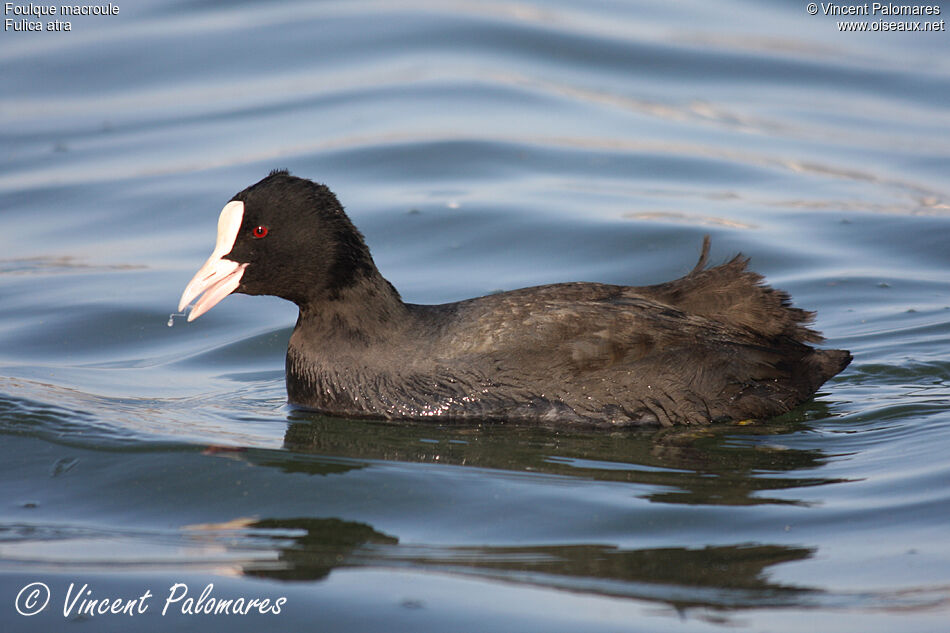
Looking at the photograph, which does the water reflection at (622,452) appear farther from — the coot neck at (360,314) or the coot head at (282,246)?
the coot head at (282,246)

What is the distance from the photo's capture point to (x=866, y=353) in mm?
7562

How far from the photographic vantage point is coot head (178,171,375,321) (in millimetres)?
6395

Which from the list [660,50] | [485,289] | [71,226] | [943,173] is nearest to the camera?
[485,289]

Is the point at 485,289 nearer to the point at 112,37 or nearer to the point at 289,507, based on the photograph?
the point at 289,507

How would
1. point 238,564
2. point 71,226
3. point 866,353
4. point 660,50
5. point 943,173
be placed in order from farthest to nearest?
1. point 660,50
2. point 943,173
3. point 71,226
4. point 866,353
5. point 238,564

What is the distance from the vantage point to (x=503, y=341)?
6.21 meters

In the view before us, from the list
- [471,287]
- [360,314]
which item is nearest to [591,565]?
[360,314]

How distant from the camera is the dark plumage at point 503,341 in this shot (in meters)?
6.21

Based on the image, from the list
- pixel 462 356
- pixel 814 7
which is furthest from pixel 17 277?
pixel 814 7

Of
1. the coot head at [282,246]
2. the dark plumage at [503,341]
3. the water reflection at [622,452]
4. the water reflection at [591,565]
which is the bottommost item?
the water reflection at [591,565]

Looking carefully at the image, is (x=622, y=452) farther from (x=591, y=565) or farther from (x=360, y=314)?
(x=360, y=314)

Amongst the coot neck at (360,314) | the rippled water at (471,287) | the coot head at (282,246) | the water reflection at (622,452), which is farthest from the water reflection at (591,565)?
the coot head at (282,246)

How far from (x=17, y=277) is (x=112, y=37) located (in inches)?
238

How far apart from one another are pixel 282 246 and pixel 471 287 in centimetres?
274
